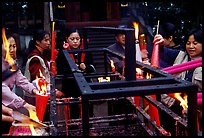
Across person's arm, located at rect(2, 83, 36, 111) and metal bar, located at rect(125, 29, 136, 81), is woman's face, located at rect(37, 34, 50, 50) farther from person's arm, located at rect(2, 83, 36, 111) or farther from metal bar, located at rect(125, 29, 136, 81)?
metal bar, located at rect(125, 29, 136, 81)

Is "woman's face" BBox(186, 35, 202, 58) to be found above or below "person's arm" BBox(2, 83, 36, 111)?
above

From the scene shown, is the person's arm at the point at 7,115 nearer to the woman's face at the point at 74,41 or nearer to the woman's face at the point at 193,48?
the woman's face at the point at 193,48

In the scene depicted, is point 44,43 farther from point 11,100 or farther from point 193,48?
point 193,48

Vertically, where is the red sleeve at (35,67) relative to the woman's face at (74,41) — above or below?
below

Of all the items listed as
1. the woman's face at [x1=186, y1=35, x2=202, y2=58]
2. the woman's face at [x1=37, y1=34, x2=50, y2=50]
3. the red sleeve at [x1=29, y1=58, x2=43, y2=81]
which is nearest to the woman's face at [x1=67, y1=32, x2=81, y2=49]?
the woman's face at [x1=37, y1=34, x2=50, y2=50]

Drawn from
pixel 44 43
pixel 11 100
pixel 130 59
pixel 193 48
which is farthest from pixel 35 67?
pixel 130 59

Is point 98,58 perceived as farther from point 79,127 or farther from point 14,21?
point 79,127

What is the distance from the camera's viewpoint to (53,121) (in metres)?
2.24

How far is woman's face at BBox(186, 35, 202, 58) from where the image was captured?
348cm

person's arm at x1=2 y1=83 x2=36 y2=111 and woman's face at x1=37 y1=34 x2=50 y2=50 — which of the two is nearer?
person's arm at x1=2 y1=83 x2=36 y2=111

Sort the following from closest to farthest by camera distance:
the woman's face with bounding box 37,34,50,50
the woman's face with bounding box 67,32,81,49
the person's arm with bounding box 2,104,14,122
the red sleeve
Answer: the person's arm with bounding box 2,104,14,122 → the red sleeve → the woman's face with bounding box 37,34,50,50 → the woman's face with bounding box 67,32,81,49

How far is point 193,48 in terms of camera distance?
11.5 ft

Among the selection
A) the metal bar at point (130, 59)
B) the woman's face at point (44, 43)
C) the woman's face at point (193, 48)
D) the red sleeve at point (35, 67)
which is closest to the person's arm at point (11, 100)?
the red sleeve at point (35, 67)

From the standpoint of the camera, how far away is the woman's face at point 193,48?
3.48 meters
